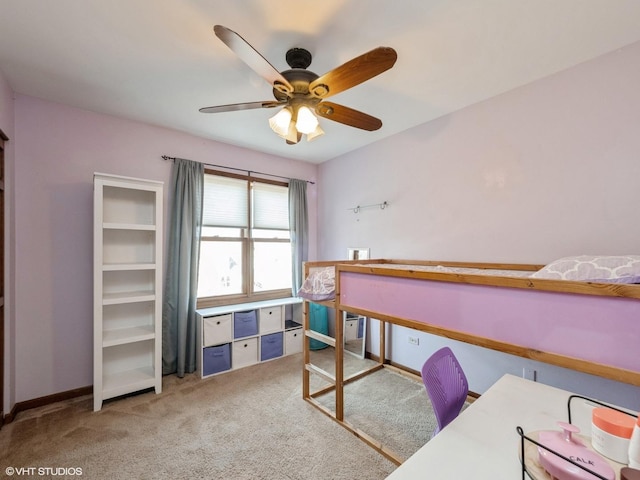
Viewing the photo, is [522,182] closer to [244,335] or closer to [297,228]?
[297,228]

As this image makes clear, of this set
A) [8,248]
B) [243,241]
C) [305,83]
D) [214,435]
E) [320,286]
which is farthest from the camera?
[243,241]

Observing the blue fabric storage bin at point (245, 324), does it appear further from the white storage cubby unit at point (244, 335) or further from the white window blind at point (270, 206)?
the white window blind at point (270, 206)

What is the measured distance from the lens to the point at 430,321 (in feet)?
5.36

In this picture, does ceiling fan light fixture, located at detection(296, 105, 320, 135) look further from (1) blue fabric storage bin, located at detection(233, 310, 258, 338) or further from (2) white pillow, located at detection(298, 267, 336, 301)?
(1) blue fabric storage bin, located at detection(233, 310, 258, 338)

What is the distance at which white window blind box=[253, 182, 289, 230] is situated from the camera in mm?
3725

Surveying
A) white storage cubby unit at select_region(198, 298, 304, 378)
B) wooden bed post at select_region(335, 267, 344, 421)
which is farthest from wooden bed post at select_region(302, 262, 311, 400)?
white storage cubby unit at select_region(198, 298, 304, 378)

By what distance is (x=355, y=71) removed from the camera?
1.39m

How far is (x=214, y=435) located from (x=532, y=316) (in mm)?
2145

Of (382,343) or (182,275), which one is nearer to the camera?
(182,275)

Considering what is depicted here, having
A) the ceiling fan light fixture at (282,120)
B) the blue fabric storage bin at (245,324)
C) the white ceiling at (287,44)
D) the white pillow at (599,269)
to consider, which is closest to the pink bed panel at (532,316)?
the white pillow at (599,269)

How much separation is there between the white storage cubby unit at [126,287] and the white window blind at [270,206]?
1.22 m

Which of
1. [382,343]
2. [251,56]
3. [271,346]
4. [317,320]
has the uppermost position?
[251,56]

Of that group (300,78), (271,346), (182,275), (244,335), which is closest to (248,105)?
(300,78)

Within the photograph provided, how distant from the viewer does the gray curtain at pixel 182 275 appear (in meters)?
2.93
